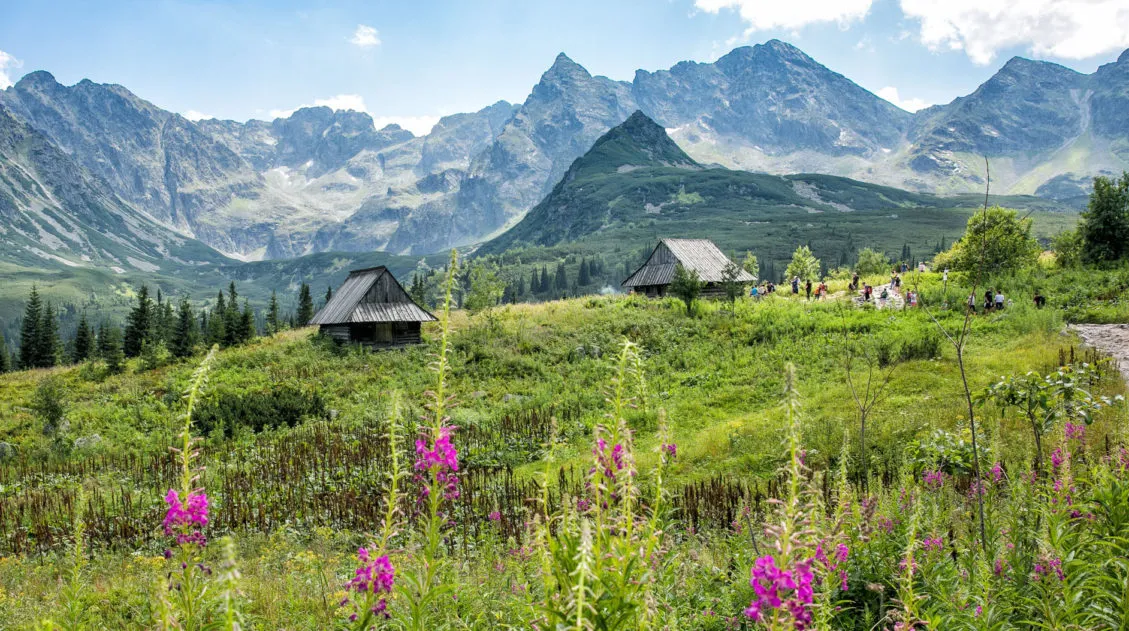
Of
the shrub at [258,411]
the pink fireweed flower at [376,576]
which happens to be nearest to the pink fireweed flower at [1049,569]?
the pink fireweed flower at [376,576]

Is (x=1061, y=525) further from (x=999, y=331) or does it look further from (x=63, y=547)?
(x=999, y=331)

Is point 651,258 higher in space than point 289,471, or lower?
higher

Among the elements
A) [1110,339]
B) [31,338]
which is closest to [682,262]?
[1110,339]

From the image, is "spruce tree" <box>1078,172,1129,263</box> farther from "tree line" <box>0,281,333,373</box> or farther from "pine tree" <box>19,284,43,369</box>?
"pine tree" <box>19,284,43,369</box>

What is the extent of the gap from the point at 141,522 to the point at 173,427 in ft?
48.4

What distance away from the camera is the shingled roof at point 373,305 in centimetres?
3906

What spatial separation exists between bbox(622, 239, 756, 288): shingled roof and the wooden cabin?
2059 cm

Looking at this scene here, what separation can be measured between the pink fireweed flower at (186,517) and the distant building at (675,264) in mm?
49548

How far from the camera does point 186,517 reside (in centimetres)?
294

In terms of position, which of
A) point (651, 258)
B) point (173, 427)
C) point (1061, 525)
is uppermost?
point (651, 258)

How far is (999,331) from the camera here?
89.5 feet

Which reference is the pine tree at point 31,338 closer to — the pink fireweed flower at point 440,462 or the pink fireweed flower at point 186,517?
the pink fireweed flower at point 186,517

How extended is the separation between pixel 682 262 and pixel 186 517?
50338 millimetres

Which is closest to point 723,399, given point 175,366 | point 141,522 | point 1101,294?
point 141,522
